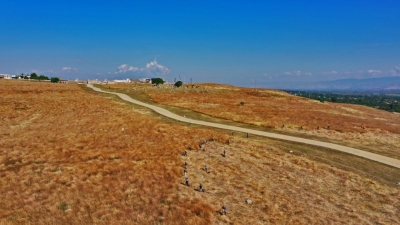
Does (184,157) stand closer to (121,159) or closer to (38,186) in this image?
(121,159)

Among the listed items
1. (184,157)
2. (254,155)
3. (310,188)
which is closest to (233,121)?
(254,155)

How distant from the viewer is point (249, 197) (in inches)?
556

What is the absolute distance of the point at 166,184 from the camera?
14914 millimetres

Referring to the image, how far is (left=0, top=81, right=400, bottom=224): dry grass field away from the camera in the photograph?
38.9 ft

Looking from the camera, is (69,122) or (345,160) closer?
(345,160)

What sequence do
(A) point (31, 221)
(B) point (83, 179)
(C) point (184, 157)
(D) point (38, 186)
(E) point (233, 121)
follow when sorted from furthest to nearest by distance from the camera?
(E) point (233, 121)
(C) point (184, 157)
(B) point (83, 179)
(D) point (38, 186)
(A) point (31, 221)

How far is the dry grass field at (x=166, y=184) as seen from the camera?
11.9 meters

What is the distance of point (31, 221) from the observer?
10.8m

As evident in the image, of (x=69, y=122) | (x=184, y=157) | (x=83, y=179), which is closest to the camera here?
(x=83, y=179)

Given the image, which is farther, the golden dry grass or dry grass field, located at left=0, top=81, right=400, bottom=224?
dry grass field, located at left=0, top=81, right=400, bottom=224

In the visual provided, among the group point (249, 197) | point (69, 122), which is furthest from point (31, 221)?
point (69, 122)

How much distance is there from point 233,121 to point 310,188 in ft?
76.4

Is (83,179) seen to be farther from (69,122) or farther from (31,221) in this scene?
(69,122)

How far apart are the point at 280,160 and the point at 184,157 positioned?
8.39m
